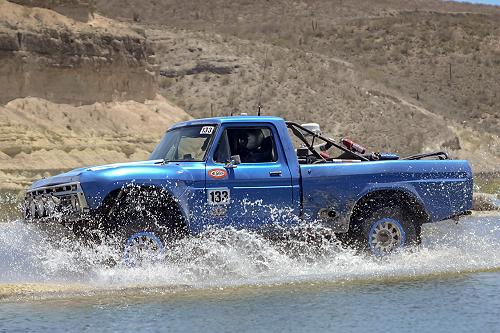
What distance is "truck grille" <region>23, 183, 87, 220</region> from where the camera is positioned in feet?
37.8

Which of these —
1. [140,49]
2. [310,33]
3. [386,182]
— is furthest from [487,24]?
[386,182]

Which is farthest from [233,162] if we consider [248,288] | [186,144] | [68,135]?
[68,135]

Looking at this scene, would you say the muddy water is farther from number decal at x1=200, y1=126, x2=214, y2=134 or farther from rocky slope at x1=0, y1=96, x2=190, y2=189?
rocky slope at x1=0, y1=96, x2=190, y2=189

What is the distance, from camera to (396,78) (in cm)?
8944

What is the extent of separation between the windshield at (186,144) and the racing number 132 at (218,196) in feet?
1.52

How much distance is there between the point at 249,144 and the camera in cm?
1263

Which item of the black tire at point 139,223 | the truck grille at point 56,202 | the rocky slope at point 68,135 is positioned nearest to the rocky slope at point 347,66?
the rocky slope at point 68,135

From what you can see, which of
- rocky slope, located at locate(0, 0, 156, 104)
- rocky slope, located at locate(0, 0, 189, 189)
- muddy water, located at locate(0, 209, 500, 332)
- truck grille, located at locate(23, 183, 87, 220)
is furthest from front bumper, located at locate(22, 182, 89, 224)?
rocky slope, located at locate(0, 0, 156, 104)

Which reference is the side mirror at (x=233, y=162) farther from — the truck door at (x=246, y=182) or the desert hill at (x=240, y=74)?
the desert hill at (x=240, y=74)

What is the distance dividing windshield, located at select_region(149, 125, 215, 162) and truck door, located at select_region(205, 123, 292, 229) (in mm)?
183

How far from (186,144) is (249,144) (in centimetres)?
77

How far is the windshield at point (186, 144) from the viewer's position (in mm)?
12484

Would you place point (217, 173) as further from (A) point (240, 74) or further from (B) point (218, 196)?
(A) point (240, 74)

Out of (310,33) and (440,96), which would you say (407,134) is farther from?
(310,33)
